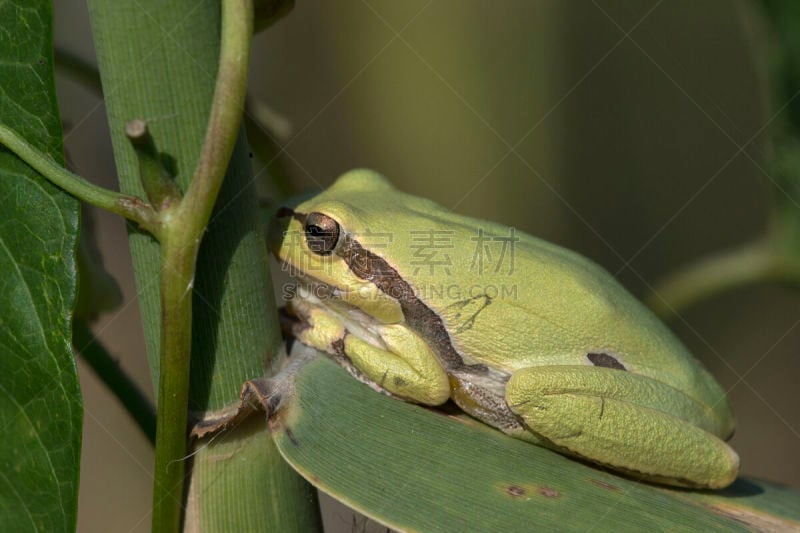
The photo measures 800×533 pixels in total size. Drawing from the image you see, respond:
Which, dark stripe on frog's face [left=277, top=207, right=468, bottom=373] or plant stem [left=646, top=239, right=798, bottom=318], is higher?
plant stem [left=646, top=239, right=798, bottom=318]

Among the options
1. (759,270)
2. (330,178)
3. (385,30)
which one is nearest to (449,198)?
(385,30)

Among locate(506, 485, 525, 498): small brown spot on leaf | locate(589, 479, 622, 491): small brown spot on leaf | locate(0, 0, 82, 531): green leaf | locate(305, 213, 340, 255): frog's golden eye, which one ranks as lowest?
locate(0, 0, 82, 531): green leaf

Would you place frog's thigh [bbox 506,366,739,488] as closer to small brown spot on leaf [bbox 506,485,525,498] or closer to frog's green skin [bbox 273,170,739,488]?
frog's green skin [bbox 273,170,739,488]

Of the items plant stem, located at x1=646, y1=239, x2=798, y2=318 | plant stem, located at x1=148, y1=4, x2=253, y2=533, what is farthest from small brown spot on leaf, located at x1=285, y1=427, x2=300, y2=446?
plant stem, located at x1=646, y1=239, x2=798, y2=318

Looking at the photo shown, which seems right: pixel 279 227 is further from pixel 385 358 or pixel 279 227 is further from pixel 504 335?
pixel 504 335

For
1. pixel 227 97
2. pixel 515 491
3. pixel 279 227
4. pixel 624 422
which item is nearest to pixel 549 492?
pixel 515 491

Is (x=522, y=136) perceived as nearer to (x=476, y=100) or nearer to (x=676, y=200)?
(x=476, y=100)

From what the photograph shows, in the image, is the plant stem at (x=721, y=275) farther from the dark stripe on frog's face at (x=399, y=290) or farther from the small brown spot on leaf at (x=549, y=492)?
the small brown spot on leaf at (x=549, y=492)
